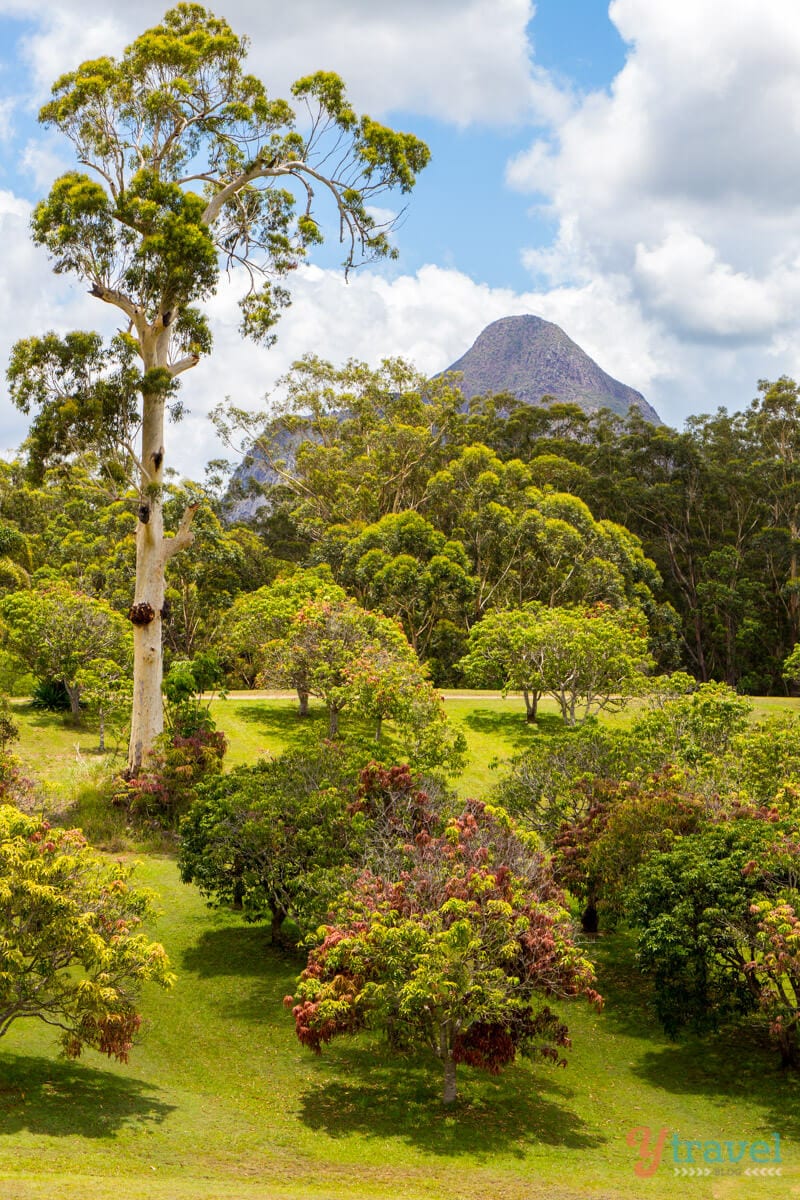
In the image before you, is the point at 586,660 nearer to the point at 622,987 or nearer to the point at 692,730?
the point at 692,730

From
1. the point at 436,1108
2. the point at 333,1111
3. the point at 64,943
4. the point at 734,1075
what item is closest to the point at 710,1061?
the point at 734,1075

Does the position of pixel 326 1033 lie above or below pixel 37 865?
below

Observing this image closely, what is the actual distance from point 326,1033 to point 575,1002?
7.07 m

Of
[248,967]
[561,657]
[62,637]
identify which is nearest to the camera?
[248,967]

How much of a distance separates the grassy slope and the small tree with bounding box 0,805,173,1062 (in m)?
1.11

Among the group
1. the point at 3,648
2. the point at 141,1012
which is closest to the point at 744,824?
the point at 141,1012

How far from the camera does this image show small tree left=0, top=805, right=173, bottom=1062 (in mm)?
11078

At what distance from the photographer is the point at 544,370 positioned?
186 meters

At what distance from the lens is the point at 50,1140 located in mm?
10547

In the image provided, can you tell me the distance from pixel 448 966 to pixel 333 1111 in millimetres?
2853

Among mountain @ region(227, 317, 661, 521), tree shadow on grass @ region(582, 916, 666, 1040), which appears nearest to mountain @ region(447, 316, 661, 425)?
mountain @ region(227, 317, 661, 521)

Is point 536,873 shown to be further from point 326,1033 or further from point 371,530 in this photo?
point 371,530

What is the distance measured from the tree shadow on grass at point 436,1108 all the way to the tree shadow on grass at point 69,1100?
2.12 m

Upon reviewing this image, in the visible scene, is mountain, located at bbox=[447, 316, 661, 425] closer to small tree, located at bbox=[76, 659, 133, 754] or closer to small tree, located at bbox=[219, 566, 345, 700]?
small tree, located at bbox=[219, 566, 345, 700]
